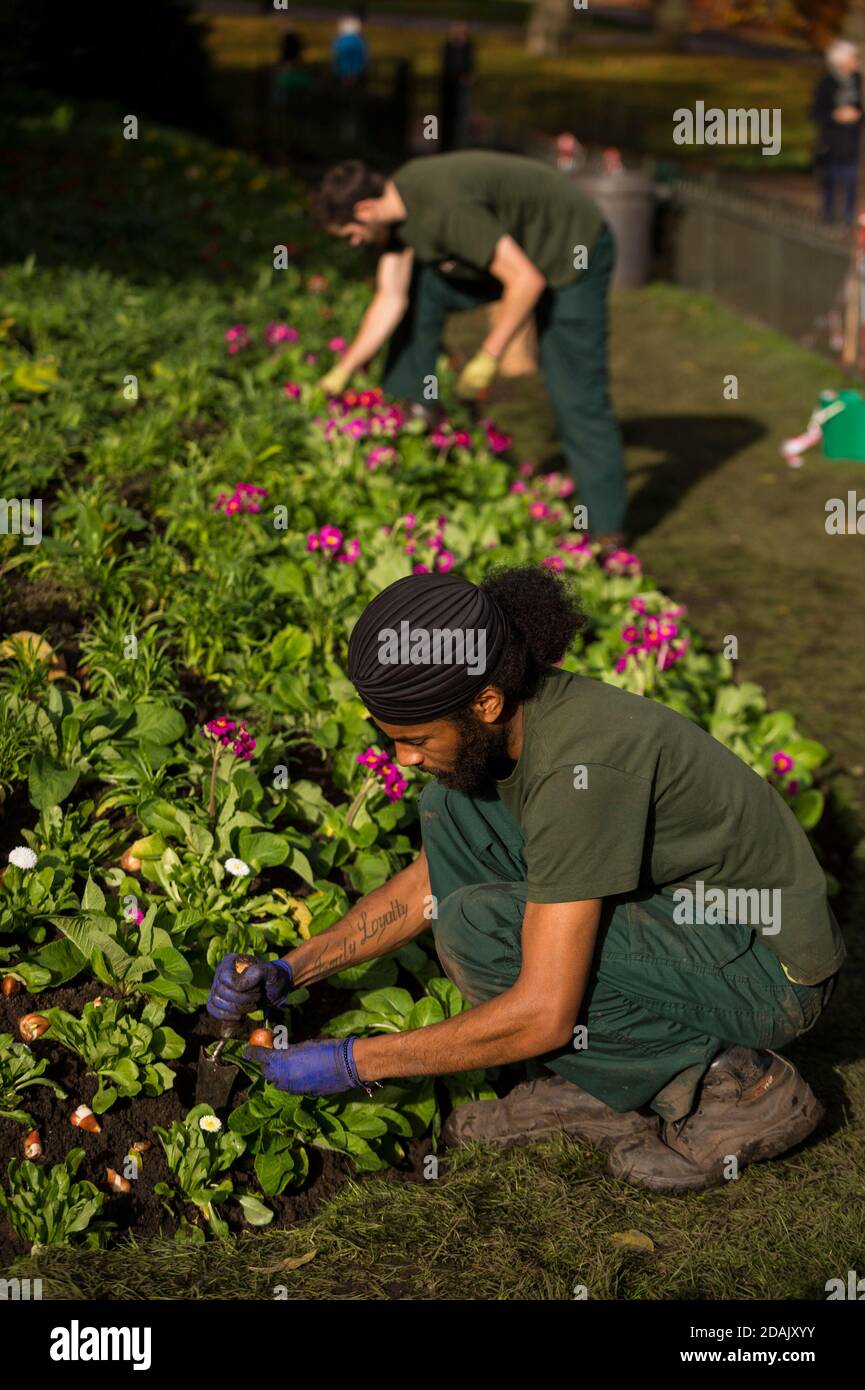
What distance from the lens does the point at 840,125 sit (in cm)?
1354

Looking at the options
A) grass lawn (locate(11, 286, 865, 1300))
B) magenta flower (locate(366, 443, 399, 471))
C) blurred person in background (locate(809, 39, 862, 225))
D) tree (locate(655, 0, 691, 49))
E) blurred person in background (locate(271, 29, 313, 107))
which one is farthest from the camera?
tree (locate(655, 0, 691, 49))

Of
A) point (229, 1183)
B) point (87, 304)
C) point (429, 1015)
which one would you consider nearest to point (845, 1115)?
point (429, 1015)

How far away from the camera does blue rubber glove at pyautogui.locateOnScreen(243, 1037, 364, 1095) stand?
2.88 metres

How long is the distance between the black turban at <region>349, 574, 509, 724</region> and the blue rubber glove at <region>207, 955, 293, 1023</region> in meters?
0.62

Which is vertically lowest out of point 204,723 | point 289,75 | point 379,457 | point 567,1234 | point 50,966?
point 567,1234

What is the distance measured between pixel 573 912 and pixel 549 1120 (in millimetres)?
783

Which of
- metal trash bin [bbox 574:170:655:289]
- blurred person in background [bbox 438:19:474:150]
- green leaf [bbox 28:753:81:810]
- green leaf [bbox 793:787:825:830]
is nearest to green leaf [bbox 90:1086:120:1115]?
green leaf [bbox 28:753:81:810]

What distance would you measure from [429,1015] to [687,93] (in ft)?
103

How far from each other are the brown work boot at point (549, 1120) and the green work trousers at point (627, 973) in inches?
2.7

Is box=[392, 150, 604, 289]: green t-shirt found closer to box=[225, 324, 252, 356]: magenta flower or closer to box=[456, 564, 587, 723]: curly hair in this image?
box=[225, 324, 252, 356]: magenta flower

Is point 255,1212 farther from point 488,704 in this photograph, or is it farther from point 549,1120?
point 488,704

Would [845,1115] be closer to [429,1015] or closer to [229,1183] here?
[429,1015]

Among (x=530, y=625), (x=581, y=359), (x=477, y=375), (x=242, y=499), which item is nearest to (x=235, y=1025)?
(x=530, y=625)

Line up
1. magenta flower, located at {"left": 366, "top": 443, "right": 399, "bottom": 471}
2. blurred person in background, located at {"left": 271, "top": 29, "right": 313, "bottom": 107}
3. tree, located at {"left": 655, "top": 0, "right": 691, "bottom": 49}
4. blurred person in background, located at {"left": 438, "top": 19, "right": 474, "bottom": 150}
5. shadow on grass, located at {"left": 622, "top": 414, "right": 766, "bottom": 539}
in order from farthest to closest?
tree, located at {"left": 655, "top": 0, "right": 691, "bottom": 49} → blurred person in background, located at {"left": 271, "top": 29, "right": 313, "bottom": 107} → blurred person in background, located at {"left": 438, "top": 19, "right": 474, "bottom": 150} → shadow on grass, located at {"left": 622, "top": 414, "right": 766, "bottom": 539} → magenta flower, located at {"left": 366, "top": 443, "right": 399, "bottom": 471}
